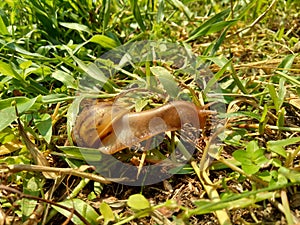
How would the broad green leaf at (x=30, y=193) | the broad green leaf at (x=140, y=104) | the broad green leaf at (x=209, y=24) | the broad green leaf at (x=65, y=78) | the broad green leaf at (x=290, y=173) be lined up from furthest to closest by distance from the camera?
the broad green leaf at (x=209, y=24) → the broad green leaf at (x=65, y=78) → the broad green leaf at (x=140, y=104) → the broad green leaf at (x=30, y=193) → the broad green leaf at (x=290, y=173)

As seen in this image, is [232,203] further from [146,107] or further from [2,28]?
[2,28]

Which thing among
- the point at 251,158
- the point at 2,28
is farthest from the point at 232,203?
the point at 2,28

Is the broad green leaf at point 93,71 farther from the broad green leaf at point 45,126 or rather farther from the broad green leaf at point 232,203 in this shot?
the broad green leaf at point 232,203

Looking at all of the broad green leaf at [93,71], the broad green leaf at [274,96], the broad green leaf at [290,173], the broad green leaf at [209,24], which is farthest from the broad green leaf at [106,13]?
the broad green leaf at [290,173]

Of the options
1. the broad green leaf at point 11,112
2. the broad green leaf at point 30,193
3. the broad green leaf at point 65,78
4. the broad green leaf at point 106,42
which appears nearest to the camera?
the broad green leaf at point 30,193

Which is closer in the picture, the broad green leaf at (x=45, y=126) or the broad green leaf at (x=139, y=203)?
the broad green leaf at (x=139, y=203)

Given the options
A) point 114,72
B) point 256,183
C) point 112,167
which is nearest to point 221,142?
point 256,183

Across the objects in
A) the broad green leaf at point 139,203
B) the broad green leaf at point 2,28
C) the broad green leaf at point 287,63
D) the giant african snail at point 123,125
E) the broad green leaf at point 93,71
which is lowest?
the broad green leaf at point 139,203

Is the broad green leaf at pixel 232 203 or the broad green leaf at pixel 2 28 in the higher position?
the broad green leaf at pixel 2 28
